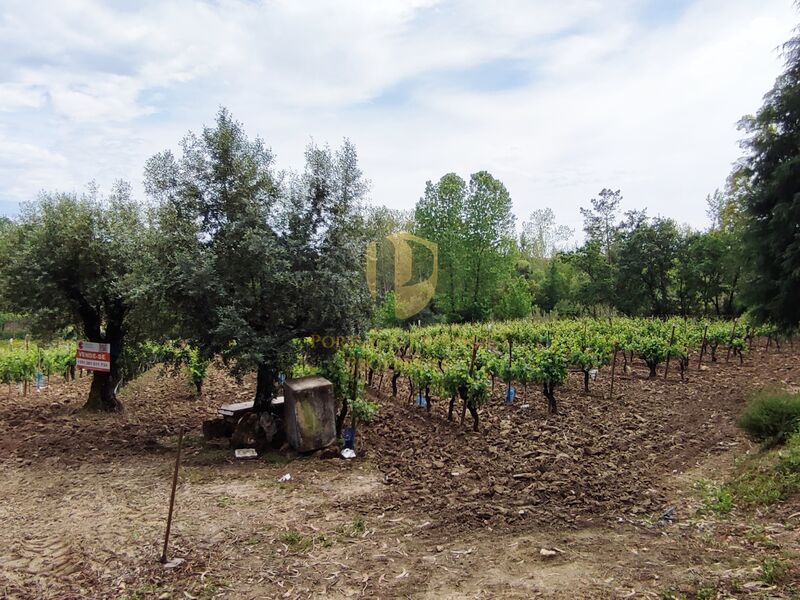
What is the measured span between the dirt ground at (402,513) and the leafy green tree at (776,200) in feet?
7.57

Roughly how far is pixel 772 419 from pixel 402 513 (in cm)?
509

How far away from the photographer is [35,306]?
8.33 meters

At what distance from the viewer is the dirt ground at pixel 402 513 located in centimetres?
394

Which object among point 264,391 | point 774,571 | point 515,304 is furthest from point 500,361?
point 515,304

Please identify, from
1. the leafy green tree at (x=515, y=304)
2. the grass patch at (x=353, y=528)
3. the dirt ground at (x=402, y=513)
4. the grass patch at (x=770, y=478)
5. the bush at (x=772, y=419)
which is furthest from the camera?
the leafy green tree at (x=515, y=304)

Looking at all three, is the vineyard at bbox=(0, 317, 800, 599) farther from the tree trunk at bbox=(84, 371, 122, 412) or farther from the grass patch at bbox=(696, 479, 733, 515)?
the tree trunk at bbox=(84, 371, 122, 412)

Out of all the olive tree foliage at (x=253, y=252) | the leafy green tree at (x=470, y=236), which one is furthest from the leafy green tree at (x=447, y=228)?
the olive tree foliage at (x=253, y=252)

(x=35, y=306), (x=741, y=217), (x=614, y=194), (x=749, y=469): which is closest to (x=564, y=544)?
(x=749, y=469)

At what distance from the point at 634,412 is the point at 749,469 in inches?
140

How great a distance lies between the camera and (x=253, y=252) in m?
6.97

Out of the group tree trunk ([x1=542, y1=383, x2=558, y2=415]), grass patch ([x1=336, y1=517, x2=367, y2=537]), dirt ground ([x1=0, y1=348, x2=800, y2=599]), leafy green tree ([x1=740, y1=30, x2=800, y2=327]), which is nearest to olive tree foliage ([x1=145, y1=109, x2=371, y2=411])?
dirt ground ([x1=0, y1=348, x2=800, y2=599])

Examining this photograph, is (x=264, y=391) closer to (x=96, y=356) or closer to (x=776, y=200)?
(x=96, y=356)

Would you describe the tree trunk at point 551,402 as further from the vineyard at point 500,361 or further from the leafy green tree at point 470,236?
the leafy green tree at point 470,236

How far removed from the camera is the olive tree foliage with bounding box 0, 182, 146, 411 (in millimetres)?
8078
